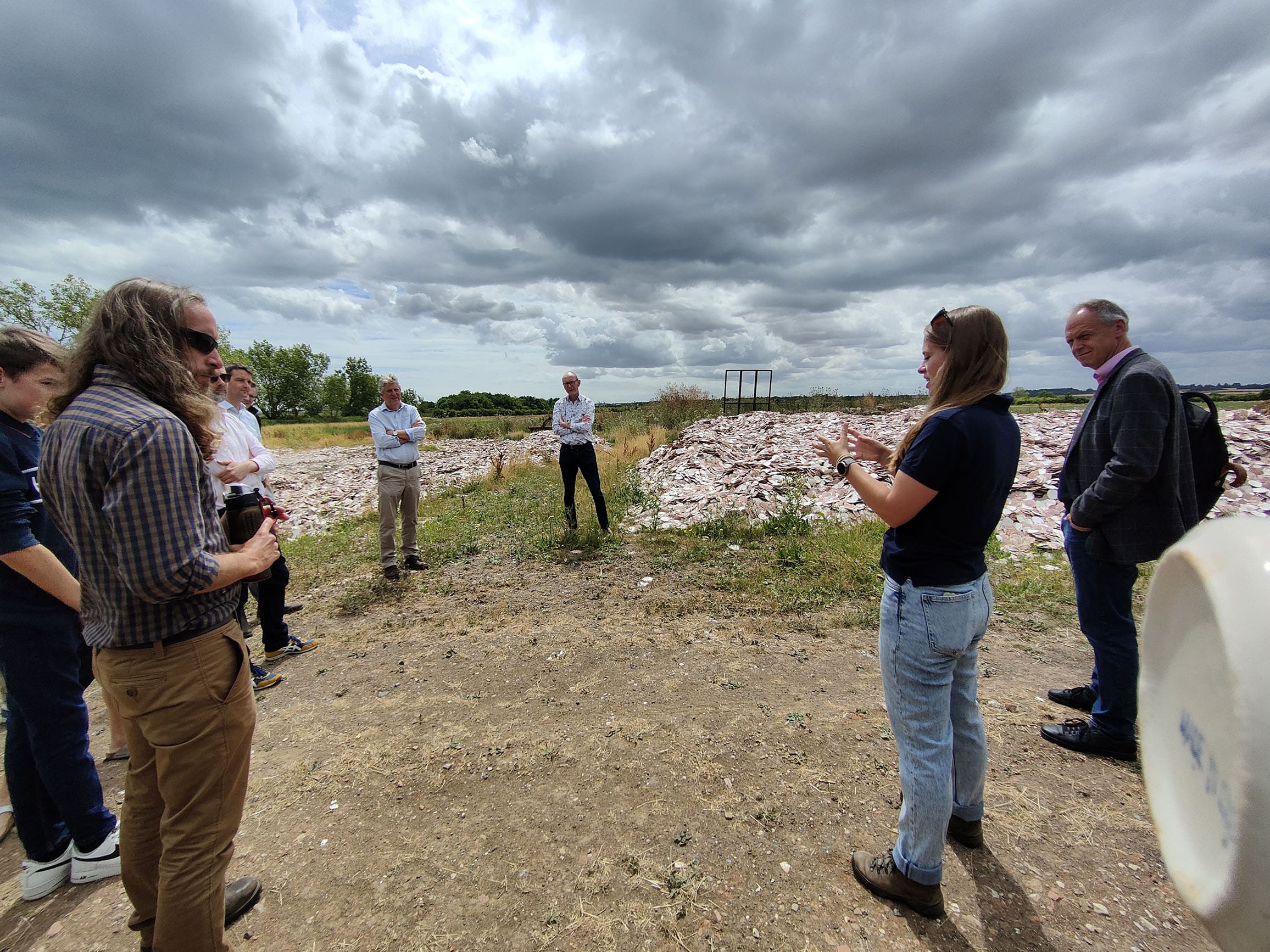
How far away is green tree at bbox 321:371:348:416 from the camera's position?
7675 cm

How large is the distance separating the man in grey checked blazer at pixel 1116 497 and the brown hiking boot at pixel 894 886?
166cm

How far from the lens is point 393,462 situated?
619 cm

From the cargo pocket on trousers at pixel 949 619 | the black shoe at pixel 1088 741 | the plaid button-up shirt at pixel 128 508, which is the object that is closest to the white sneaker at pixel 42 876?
the plaid button-up shirt at pixel 128 508

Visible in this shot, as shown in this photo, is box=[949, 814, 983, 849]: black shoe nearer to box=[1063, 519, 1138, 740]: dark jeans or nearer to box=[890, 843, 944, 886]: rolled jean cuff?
box=[890, 843, 944, 886]: rolled jean cuff

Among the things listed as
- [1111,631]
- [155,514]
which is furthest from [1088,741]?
[155,514]

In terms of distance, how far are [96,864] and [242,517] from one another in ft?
6.19

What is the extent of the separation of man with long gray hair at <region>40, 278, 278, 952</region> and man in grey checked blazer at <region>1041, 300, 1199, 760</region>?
391cm

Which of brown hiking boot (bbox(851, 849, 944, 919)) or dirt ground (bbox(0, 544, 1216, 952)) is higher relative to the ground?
brown hiking boot (bbox(851, 849, 944, 919))

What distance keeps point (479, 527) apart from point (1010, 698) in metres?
7.16

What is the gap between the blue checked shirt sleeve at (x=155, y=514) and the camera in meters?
1.40

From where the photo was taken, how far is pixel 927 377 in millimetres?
2100

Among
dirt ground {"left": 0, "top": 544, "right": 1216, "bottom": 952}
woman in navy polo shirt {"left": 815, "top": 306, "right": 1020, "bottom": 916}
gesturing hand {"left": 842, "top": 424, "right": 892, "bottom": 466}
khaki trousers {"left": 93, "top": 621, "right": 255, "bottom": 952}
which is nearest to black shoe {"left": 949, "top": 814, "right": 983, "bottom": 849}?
dirt ground {"left": 0, "top": 544, "right": 1216, "bottom": 952}

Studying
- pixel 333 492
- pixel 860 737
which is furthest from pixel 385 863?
pixel 333 492

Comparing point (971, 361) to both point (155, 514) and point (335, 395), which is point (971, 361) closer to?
point (155, 514)
